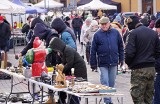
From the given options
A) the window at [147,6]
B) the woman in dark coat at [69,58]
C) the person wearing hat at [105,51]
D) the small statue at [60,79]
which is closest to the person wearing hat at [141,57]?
the woman in dark coat at [69,58]

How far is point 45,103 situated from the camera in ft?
34.0

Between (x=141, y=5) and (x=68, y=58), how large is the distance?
39.9 meters

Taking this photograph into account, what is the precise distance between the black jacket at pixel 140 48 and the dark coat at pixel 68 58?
938 mm

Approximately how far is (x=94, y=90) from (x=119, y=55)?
2808mm

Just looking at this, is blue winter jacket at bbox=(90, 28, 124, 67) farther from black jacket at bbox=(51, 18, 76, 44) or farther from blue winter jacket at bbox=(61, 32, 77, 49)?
black jacket at bbox=(51, 18, 76, 44)

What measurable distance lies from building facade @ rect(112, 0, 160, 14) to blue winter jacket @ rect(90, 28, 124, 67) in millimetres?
36449

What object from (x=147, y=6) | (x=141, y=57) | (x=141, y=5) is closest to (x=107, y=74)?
(x=141, y=57)

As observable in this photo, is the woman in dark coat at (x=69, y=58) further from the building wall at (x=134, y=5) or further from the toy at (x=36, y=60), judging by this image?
the building wall at (x=134, y=5)

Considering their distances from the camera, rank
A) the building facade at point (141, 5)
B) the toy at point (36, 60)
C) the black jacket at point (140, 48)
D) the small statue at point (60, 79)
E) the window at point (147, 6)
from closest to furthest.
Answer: the small statue at point (60, 79), the black jacket at point (140, 48), the toy at point (36, 60), the building facade at point (141, 5), the window at point (147, 6)

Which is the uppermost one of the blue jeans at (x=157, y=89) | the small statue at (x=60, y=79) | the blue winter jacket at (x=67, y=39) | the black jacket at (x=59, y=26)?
the black jacket at (x=59, y=26)

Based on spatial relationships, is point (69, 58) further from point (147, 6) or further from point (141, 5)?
point (141, 5)

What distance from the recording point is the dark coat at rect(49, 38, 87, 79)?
30.6ft

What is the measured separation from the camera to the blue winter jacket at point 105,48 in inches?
414

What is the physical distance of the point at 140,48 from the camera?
895 centimetres
